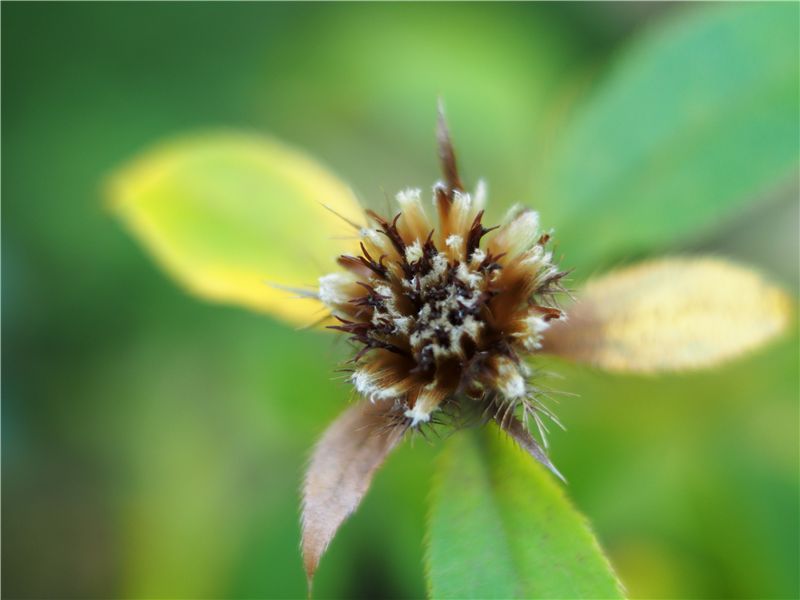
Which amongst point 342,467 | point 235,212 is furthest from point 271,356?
point 342,467

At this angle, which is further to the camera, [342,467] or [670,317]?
[670,317]

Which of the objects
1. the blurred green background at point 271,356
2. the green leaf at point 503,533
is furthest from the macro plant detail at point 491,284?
the blurred green background at point 271,356

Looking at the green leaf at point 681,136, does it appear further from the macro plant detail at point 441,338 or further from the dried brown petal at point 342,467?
the dried brown petal at point 342,467

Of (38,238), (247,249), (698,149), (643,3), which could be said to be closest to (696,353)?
(698,149)

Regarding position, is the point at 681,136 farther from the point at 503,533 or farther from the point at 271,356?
the point at 271,356

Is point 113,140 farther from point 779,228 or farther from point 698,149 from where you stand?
point 779,228
